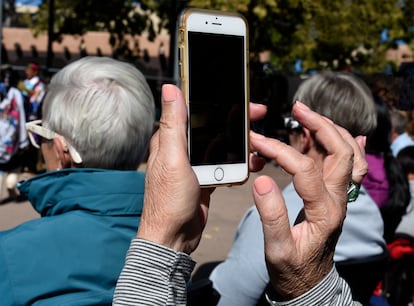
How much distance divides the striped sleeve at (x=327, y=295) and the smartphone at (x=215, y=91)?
0.28 m

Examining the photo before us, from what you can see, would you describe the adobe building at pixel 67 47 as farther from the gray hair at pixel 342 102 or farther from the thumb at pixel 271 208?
the thumb at pixel 271 208

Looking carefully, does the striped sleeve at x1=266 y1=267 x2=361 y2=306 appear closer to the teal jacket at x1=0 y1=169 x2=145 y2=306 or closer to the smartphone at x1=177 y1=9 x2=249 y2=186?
the smartphone at x1=177 y1=9 x2=249 y2=186

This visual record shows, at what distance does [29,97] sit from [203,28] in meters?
8.31

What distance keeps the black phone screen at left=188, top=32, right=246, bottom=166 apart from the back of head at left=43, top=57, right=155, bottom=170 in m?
0.74

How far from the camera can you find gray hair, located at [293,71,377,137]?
261 cm

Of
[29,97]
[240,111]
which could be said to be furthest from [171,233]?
[29,97]

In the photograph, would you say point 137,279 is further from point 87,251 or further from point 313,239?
point 87,251

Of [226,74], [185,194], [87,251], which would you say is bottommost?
[87,251]

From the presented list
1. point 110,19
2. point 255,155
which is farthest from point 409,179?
point 110,19

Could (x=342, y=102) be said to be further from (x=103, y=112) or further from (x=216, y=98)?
(x=216, y=98)

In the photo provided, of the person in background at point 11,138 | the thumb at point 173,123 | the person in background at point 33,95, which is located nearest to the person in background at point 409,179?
the thumb at point 173,123

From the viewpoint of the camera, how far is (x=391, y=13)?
17.2m

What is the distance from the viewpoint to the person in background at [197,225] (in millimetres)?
1130

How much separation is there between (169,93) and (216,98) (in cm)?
23
